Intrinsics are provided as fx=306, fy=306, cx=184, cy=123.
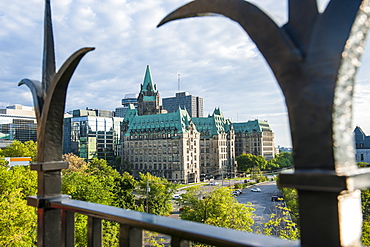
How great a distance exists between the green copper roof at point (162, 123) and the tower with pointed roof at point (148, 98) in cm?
735

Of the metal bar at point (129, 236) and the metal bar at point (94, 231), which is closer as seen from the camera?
the metal bar at point (129, 236)

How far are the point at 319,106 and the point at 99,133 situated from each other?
96.1 meters

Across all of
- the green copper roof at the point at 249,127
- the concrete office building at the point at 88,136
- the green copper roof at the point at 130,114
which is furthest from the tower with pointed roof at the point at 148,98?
the green copper roof at the point at 249,127

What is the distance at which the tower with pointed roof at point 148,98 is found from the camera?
331 feet

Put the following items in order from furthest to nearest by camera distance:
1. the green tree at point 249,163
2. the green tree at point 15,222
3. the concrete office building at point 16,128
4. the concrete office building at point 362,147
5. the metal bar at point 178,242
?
the green tree at point 249,163 → the concrete office building at point 16,128 → the concrete office building at point 362,147 → the green tree at point 15,222 → the metal bar at point 178,242

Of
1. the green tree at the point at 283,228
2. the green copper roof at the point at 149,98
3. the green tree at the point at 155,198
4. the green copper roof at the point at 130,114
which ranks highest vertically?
the green copper roof at the point at 149,98

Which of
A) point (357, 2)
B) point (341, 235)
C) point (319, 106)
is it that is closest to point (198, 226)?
point (341, 235)

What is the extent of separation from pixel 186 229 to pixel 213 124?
92.4 meters

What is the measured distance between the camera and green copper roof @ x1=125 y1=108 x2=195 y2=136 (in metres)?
84.9

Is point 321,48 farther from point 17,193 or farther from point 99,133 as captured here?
point 99,133

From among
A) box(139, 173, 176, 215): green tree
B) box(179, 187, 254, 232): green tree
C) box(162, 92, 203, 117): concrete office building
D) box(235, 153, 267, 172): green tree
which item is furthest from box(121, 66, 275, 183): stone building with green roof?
box(162, 92, 203, 117): concrete office building

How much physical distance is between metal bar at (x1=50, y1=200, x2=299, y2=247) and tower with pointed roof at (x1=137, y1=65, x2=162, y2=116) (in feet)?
325

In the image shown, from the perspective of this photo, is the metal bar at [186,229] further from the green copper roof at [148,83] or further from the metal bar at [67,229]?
the green copper roof at [148,83]

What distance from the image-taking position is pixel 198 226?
1.96 meters
